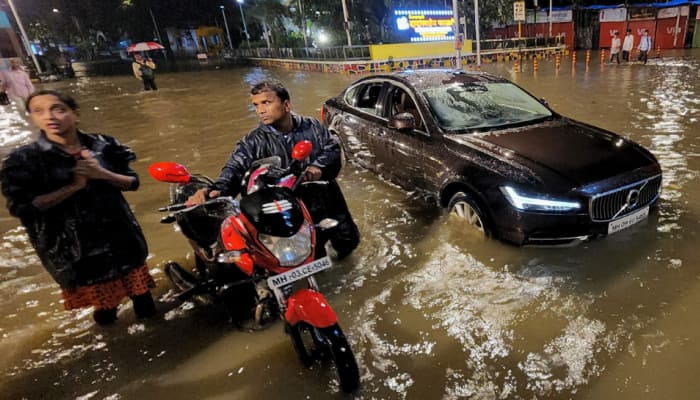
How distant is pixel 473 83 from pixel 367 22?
90.9 feet

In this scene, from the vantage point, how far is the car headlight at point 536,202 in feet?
10.9

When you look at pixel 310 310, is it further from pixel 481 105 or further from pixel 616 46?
pixel 616 46

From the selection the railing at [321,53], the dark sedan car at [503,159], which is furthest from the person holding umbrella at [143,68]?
the dark sedan car at [503,159]

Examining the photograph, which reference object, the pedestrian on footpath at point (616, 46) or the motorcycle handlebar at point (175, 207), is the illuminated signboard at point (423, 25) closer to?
the pedestrian on footpath at point (616, 46)

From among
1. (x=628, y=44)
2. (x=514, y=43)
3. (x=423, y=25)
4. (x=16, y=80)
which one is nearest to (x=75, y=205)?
(x=16, y=80)

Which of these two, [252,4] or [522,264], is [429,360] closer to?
[522,264]

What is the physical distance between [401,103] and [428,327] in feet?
9.57

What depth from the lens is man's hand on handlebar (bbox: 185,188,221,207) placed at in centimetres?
251

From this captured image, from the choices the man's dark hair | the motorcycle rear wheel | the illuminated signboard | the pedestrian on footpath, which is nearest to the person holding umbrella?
the illuminated signboard

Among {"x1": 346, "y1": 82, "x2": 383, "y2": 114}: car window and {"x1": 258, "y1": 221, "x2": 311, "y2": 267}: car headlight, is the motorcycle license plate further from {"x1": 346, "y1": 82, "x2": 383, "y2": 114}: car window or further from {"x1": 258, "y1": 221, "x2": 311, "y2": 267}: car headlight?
{"x1": 346, "y1": 82, "x2": 383, "y2": 114}: car window

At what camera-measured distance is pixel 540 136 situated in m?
4.03

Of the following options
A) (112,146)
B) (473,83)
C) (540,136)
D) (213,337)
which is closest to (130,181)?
(112,146)

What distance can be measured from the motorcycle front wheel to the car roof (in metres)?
3.26

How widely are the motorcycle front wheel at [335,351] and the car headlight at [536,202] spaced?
6.33 ft
